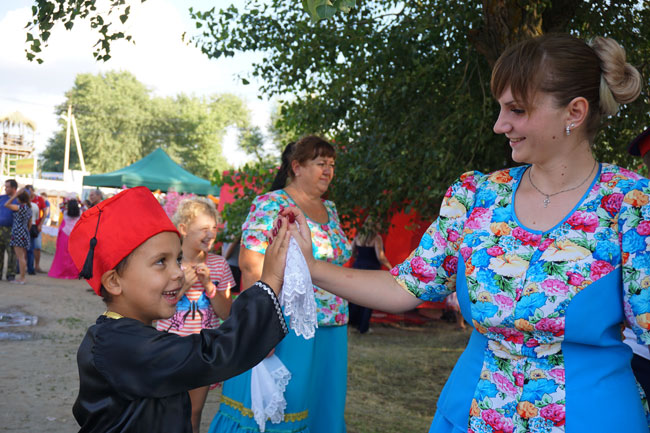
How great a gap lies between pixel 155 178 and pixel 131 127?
131 feet

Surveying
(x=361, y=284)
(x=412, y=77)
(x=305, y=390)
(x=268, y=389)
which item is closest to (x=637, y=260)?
(x=361, y=284)

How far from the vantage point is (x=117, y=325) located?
1906 millimetres

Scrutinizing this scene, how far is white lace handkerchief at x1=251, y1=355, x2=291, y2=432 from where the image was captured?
316 cm

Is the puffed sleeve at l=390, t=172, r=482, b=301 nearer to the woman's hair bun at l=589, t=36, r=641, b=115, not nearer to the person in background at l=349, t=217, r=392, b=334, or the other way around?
the woman's hair bun at l=589, t=36, r=641, b=115

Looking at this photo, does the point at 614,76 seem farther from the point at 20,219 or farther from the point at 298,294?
the point at 20,219

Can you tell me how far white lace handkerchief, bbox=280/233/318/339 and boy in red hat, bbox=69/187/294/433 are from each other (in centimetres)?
3

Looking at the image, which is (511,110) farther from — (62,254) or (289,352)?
(62,254)

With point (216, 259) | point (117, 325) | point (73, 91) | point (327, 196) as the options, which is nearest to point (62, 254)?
point (327, 196)

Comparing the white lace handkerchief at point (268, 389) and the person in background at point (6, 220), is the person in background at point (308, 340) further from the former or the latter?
the person in background at point (6, 220)

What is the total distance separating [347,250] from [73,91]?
5812 cm

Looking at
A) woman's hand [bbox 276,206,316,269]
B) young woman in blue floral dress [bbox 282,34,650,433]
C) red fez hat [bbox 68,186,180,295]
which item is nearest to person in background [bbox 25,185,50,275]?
red fez hat [bbox 68,186,180,295]

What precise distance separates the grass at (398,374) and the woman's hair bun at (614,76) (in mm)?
3774

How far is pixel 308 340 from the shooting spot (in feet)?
11.2

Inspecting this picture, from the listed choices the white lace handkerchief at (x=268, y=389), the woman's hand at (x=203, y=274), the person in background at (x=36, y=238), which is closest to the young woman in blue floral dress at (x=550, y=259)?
the white lace handkerchief at (x=268, y=389)
